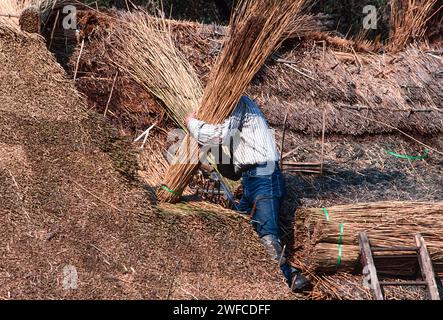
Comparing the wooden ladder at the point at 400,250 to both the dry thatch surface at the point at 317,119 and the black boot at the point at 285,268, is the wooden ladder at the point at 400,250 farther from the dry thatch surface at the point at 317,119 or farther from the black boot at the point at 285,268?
the dry thatch surface at the point at 317,119

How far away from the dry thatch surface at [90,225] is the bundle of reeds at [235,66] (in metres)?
0.24

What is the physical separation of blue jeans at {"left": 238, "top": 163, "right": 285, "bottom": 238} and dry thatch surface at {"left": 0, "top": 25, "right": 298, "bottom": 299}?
0.82 feet

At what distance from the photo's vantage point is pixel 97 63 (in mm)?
6695

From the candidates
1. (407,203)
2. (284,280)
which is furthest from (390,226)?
(284,280)

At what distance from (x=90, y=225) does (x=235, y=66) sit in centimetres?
125

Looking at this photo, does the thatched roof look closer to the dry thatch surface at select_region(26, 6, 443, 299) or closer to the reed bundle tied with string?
the dry thatch surface at select_region(26, 6, 443, 299)

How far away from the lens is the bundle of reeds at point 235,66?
17.6 ft

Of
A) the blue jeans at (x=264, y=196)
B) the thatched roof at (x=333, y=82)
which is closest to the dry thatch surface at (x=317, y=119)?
the thatched roof at (x=333, y=82)

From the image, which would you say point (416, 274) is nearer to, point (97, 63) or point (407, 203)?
point (407, 203)

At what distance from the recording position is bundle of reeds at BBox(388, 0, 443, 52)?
8172 millimetres

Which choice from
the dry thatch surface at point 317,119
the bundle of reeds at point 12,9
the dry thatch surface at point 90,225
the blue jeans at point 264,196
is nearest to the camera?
the dry thatch surface at point 90,225

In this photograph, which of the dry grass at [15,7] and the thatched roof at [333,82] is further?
the thatched roof at [333,82]

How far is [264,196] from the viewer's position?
5578 mm

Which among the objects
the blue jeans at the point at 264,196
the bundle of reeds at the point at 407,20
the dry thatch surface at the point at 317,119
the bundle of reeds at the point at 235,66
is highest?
the bundle of reeds at the point at 235,66
